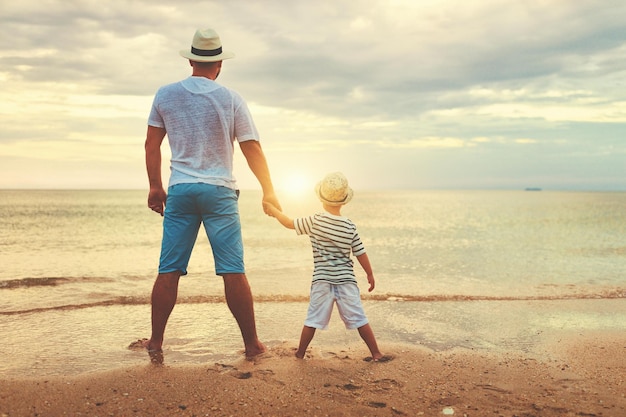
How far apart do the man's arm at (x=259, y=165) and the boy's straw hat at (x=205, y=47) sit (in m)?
0.72

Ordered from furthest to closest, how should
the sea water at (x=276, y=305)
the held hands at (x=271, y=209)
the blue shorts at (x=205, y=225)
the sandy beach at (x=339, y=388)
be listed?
the sea water at (x=276, y=305)
the held hands at (x=271, y=209)
the blue shorts at (x=205, y=225)
the sandy beach at (x=339, y=388)

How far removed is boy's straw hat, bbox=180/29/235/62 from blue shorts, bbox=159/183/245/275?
1.03 metres

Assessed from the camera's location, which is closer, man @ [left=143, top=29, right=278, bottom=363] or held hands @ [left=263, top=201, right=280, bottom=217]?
man @ [left=143, top=29, right=278, bottom=363]

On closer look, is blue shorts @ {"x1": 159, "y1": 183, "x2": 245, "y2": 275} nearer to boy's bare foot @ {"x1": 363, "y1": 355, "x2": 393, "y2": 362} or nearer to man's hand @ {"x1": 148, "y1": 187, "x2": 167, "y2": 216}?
man's hand @ {"x1": 148, "y1": 187, "x2": 167, "y2": 216}

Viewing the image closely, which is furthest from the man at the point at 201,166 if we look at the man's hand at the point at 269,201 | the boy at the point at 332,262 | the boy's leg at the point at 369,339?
the boy's leg at the point at 369,339

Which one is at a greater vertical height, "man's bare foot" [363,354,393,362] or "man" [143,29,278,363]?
"man" [143,29,278,363]

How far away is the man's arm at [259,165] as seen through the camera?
14.5 ft

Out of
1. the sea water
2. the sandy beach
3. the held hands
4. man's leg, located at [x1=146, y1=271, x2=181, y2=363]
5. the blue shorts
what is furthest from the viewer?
the sea water

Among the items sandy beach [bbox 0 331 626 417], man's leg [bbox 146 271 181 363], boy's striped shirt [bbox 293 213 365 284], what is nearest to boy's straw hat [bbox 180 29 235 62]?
boy's striped shirt [bbox 293 213 365 284]

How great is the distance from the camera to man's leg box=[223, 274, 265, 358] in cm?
434

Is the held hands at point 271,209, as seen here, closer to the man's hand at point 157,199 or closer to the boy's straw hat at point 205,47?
the man's hand at point 157,199

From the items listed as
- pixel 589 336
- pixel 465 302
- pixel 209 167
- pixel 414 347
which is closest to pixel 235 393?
pixel 209 167

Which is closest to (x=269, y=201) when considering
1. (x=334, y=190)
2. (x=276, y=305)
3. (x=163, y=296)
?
(x=334, y=190)

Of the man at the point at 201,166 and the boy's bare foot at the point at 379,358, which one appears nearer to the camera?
the man at the point at 201,166
